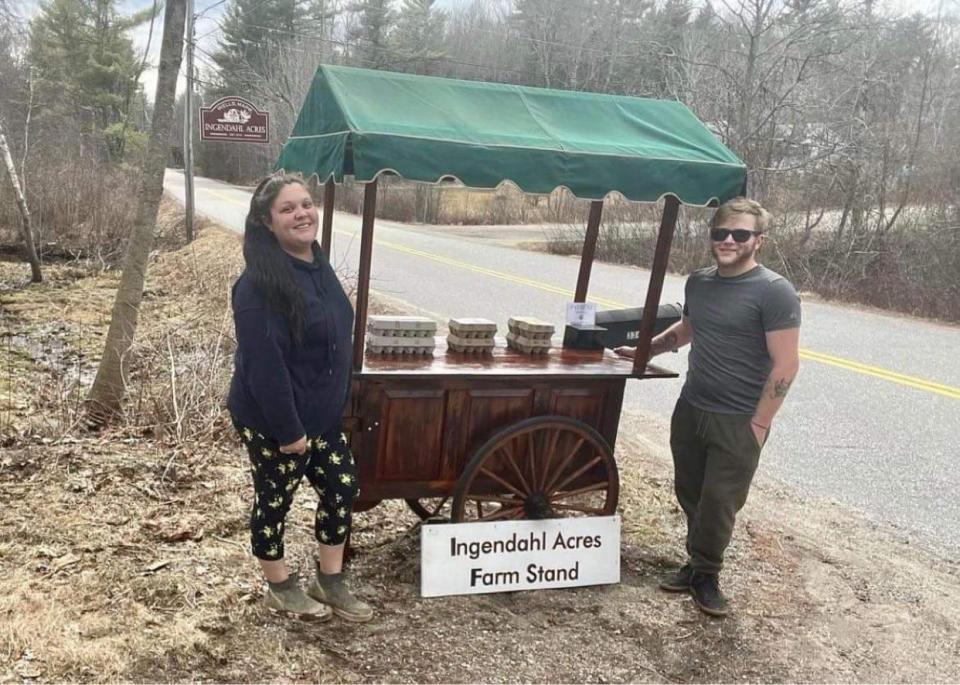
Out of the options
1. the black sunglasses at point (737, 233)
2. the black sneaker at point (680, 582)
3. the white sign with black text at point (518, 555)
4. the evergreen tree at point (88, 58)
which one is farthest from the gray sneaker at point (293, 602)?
the evergreen tree at point (88, 58)

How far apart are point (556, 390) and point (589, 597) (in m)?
0.97

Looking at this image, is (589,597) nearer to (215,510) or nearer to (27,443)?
(215,510)

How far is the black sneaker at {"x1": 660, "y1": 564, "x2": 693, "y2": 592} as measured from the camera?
12.2 ft

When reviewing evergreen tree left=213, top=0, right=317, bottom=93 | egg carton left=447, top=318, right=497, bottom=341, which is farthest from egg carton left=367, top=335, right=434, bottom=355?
evergreen tree left=213, top=0, right=317, bottom=93

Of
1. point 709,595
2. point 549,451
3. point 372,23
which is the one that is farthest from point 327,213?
point 372,23

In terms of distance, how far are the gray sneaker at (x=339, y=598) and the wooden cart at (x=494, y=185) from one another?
0.45 meters

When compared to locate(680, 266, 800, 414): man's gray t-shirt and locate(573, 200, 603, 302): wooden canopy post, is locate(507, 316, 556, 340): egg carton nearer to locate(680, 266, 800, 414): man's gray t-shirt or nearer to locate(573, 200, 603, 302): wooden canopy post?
locate(573, 200, 603, 302): wooden canopy post

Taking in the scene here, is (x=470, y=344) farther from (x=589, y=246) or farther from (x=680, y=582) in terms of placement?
(x=680, y=582)

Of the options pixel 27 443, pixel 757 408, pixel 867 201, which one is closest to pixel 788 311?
pixel 757 408

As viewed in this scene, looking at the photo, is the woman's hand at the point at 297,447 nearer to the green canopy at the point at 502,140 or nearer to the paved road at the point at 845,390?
the green canopy at the point at 502,140

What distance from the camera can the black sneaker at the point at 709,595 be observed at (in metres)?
3.53

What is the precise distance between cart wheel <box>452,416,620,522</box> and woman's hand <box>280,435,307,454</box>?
38.4 inches

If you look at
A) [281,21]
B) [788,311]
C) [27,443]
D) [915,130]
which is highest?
[281,21]

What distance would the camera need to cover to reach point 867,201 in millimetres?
14945
